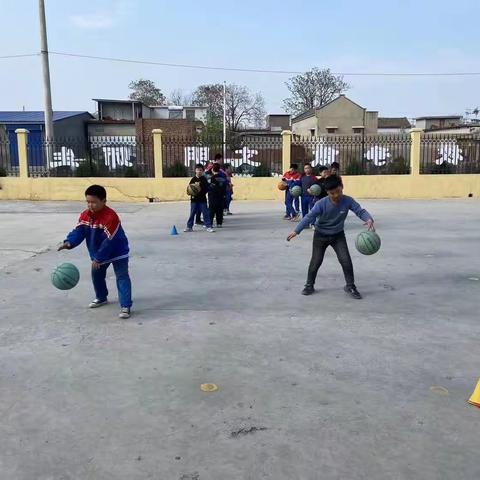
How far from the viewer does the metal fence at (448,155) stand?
2241 cm

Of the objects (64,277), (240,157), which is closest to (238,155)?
(240,157)

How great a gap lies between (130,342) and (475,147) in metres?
20.6

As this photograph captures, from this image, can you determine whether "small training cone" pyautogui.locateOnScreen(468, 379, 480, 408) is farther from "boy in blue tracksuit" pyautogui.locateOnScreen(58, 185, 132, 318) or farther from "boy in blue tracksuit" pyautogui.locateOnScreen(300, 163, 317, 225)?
"boy in blue tracksuit" pyautogui.locateOnScreen(300, 163, 317, 225)

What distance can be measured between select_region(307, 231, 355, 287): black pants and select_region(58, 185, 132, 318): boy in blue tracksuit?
7.66 feet

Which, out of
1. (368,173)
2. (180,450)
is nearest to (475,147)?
(368,173)

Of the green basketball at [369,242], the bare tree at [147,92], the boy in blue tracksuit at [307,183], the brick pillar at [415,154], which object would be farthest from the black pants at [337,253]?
the bare tree at [147,92]

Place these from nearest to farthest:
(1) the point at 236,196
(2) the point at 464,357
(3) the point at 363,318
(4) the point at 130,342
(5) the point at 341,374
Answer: (5) the point at 341,374 < (2) the point at 464,357 < (4) the point at 130,342 < (3) the point at 363,318 < (1) the point at 236,196

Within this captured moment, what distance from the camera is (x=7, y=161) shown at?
22.5 metres

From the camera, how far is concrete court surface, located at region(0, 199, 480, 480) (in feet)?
10.6

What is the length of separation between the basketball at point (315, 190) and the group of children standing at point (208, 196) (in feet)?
7.52

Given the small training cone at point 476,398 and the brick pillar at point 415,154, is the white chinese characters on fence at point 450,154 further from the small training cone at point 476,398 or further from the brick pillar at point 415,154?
the small training cone at point 476,398

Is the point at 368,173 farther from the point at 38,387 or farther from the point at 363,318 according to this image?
the point at 38,387

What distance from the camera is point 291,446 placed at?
3.34 m

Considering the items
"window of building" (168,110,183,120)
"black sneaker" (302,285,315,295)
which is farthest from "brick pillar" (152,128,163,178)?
"window of building" (168,110,183,120)
